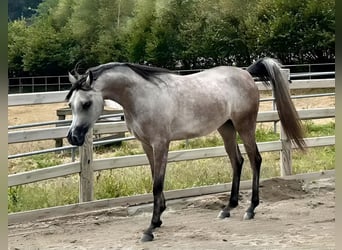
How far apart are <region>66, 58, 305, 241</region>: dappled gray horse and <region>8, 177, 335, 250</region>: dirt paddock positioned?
19cm

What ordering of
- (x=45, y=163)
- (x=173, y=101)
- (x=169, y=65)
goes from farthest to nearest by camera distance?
(x=169, y=65)
(x=45, y=163)
(x=173, y=101)

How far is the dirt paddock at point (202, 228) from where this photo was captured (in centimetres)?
363

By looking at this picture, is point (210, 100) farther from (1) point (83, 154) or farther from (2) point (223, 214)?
(1) point (83, 154)

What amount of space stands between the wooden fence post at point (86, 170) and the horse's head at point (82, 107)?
0.78 metres

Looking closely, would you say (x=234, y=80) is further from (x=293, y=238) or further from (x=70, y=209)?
(x=70, y=209)

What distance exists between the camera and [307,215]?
4375mm

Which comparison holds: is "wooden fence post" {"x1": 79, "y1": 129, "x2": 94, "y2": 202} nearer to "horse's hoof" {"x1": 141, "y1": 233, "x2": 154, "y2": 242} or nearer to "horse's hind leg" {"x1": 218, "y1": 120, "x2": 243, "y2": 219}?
"horse's hoof" {"x1": 141, "y1": 233, "x2": 154, "y2": 242}

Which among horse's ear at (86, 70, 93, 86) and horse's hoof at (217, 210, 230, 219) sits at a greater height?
horse's ear at (86, 70, 93, 86)

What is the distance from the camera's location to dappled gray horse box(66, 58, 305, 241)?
3758mm

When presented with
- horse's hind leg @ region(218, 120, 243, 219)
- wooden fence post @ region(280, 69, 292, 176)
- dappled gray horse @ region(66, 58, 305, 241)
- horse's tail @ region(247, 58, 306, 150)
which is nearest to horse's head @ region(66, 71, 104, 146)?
dappled gray horse @ region(66, 58, 305, 241)

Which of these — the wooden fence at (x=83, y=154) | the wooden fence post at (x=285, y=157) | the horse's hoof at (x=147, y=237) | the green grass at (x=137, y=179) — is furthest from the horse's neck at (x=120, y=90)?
the wooden fence post at (x=285, y=157)

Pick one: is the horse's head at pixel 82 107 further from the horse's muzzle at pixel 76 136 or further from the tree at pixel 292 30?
the tree at pixel 292 30

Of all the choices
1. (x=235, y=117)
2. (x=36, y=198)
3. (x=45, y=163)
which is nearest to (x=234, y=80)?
(x=235, y=117)

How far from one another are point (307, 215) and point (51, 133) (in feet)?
7.39
